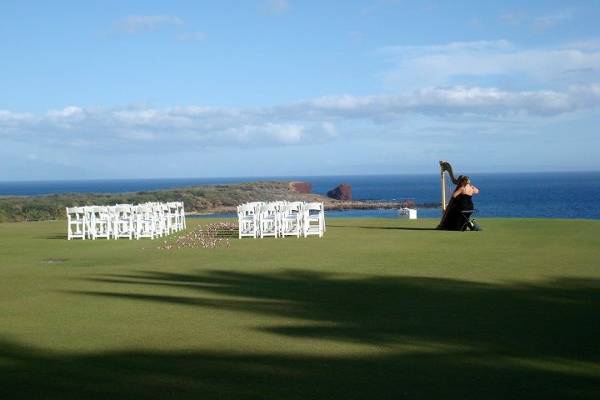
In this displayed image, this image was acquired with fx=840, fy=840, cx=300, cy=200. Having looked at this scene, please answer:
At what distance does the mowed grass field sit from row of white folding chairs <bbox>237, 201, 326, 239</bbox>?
523 centimetres

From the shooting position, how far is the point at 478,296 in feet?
37.2

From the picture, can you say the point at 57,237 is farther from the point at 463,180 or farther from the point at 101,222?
the point at 463,180

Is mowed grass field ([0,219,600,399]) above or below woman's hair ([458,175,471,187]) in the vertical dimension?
below

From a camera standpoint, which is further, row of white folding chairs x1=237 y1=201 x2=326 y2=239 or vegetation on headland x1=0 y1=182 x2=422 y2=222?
vegetation on headland x1=0 y1=182 x2=422 y2=222

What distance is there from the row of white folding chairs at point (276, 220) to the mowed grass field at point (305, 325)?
5227mm

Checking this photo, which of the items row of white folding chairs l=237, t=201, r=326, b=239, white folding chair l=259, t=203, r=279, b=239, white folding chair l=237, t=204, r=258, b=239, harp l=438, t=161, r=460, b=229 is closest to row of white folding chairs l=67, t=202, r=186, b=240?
white folding chair l=237, t=204, r=258, b=239

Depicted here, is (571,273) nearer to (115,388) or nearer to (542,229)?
(115,388)

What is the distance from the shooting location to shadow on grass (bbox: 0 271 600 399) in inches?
260

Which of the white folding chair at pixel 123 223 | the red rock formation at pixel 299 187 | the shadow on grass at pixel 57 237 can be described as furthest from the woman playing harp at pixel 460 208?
the red rock formation at pixel 299 187

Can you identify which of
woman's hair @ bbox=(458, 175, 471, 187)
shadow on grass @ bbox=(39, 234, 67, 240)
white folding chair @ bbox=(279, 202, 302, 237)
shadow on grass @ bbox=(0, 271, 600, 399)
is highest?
woman's hair @ bbox=(458, 175, 471, 187)

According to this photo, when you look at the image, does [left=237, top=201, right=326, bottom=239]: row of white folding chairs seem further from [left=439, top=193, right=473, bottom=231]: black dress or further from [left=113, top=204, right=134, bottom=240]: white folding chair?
[left=439, top=193, right=473, bottom=231]: black dress

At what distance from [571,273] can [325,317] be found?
5.62 meters

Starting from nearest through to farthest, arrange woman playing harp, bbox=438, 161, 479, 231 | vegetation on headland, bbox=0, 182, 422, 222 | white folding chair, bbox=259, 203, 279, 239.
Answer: white folding chair, bbox=259, 203, 279, 239
woman playing harp, bbox=438, 161, 479, 231
vegetation on headland, bbox=0, 182, 422, 222

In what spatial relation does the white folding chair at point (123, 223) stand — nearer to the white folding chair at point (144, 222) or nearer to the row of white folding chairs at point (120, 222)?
the row of white folding chairs at point (120, 222)
